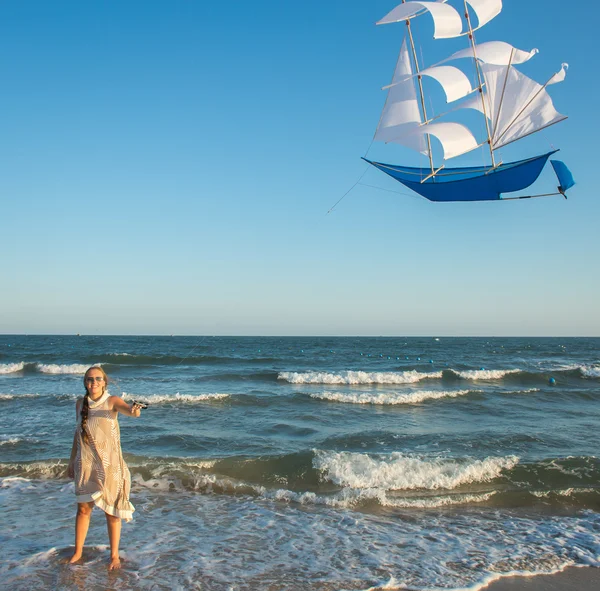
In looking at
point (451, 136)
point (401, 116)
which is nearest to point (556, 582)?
point (451, 136)

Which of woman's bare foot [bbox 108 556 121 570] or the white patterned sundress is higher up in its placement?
the white patterned sundress

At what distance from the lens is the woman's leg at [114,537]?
15.2 feet

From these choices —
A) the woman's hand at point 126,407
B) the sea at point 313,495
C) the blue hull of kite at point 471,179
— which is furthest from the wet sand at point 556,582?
the blue hull of kite at point 471,179

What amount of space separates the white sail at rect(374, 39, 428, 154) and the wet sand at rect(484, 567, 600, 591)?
216 inches

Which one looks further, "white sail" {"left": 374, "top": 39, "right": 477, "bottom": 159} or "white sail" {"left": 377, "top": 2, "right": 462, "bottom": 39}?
"white sail" {"left": 374, "top": 39, "right": 477, "bottom": 159}

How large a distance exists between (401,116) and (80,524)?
21.1 feet

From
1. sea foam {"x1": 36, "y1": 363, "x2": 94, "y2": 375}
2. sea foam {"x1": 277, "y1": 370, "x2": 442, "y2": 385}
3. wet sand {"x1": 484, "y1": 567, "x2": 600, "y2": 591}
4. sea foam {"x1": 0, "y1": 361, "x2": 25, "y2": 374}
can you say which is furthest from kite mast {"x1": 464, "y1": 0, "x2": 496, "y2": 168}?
sea foam {"x1": 0, "y1": 361, "x2": 25, "y2": 374}

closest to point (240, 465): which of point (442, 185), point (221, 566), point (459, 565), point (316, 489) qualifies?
point (316, 489)

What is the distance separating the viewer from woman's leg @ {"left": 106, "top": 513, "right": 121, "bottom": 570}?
183 inches

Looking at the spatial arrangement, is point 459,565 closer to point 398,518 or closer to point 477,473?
point 398,518

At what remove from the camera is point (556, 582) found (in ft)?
16.4

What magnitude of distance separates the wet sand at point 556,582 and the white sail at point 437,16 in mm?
6782

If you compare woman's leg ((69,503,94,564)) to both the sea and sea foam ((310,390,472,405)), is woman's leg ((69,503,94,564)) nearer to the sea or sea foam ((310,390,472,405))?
the sea

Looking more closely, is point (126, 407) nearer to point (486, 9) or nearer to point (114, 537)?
point (114, 537)
